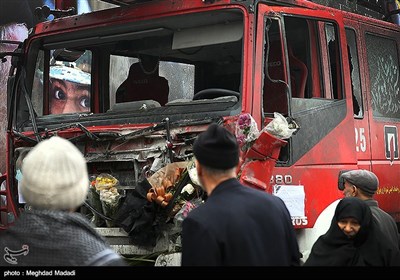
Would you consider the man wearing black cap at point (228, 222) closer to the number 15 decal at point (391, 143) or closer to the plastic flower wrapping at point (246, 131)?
the plastic flower wrapping at point (246, 131)

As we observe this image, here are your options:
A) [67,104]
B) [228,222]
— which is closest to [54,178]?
[228,222]

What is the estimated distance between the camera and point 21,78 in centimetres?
553

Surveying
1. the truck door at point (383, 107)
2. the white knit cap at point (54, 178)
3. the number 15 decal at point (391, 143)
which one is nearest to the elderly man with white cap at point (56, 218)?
the white knit cap at point (54, 178)

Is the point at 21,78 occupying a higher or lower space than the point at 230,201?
higher

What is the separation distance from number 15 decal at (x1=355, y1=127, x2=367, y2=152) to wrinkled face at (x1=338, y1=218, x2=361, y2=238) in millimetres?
1678

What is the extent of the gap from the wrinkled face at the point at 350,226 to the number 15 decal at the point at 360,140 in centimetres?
168

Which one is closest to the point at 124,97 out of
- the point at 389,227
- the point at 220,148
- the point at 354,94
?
the point at 354,94

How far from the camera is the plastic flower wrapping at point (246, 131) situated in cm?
411

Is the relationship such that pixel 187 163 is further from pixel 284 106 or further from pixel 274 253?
pixel 274 253

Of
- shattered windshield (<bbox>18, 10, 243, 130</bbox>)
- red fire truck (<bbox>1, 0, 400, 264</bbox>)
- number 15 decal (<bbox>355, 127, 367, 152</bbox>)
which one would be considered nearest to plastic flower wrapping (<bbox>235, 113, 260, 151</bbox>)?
red fire truck (<bbox>1, 0, 400, 264</bbox>)

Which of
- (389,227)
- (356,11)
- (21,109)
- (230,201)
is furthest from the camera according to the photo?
(356,11)

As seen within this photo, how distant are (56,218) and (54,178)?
137 mm

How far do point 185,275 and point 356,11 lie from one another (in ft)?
13.8

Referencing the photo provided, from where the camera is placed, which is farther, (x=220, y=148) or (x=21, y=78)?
(x=21, y=78)
